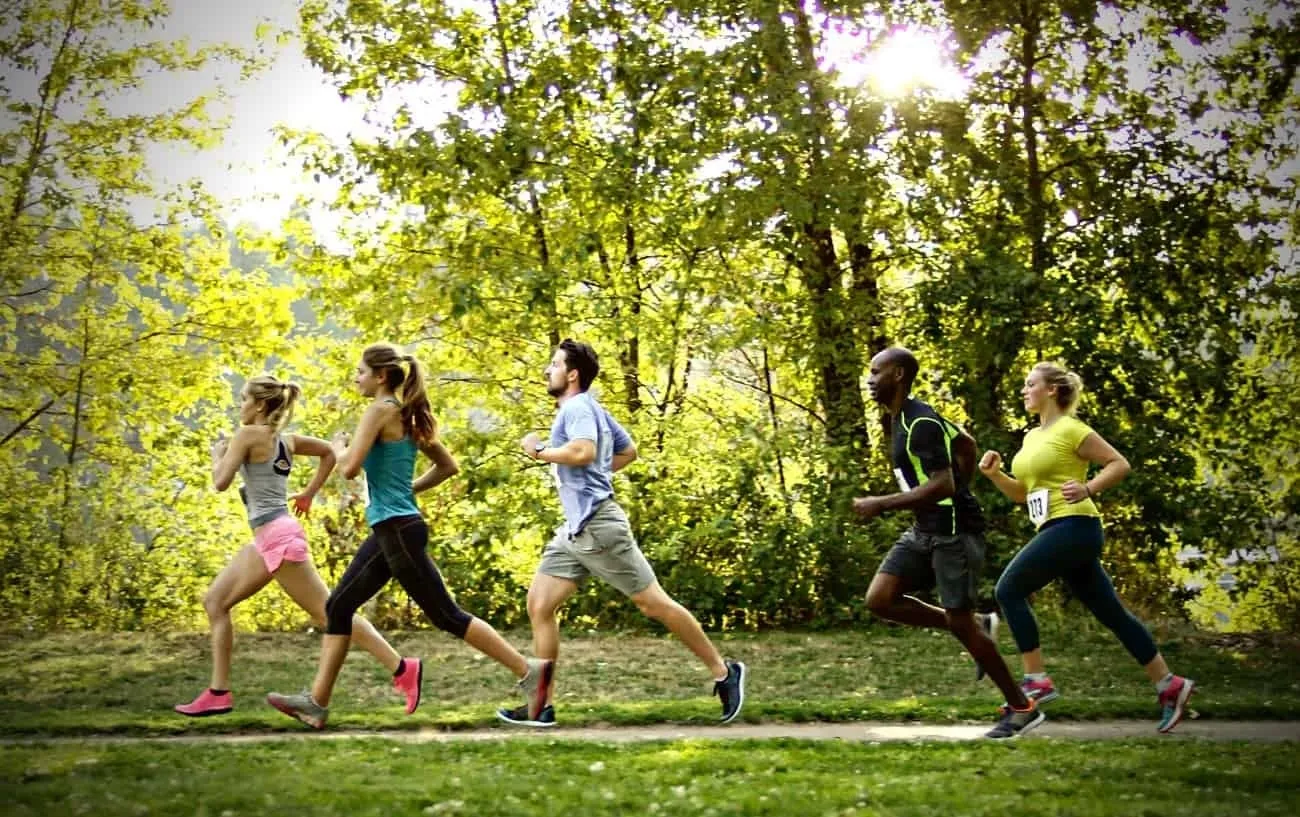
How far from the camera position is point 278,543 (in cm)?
795

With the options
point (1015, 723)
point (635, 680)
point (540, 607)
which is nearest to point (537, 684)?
Answer: point (540, 607)

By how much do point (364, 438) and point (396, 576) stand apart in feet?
2.66

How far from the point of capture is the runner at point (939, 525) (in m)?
7.57

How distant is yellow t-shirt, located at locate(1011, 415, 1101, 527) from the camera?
305 inches

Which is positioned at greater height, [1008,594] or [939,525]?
[939,525]

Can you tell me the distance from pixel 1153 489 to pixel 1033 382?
6843 millimetres

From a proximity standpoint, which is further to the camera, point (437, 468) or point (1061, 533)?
point (437, 468)

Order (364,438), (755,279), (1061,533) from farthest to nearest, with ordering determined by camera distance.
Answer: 1. (755,279)
2. (1061,533)
3. (364,438)

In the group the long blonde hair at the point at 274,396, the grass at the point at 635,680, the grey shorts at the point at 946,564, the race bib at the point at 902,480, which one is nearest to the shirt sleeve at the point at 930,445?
the race bib at the point at 902,480

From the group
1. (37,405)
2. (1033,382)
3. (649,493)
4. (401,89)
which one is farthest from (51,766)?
(37,405)

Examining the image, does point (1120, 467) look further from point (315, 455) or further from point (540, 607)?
point (315, 455)

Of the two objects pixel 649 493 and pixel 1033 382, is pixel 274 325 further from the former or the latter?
pixel 1033 382

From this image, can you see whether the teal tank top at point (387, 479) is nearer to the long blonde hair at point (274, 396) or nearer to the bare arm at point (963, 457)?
the long blonde hair at point (274, 396)

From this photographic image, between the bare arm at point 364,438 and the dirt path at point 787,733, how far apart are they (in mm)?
1515
